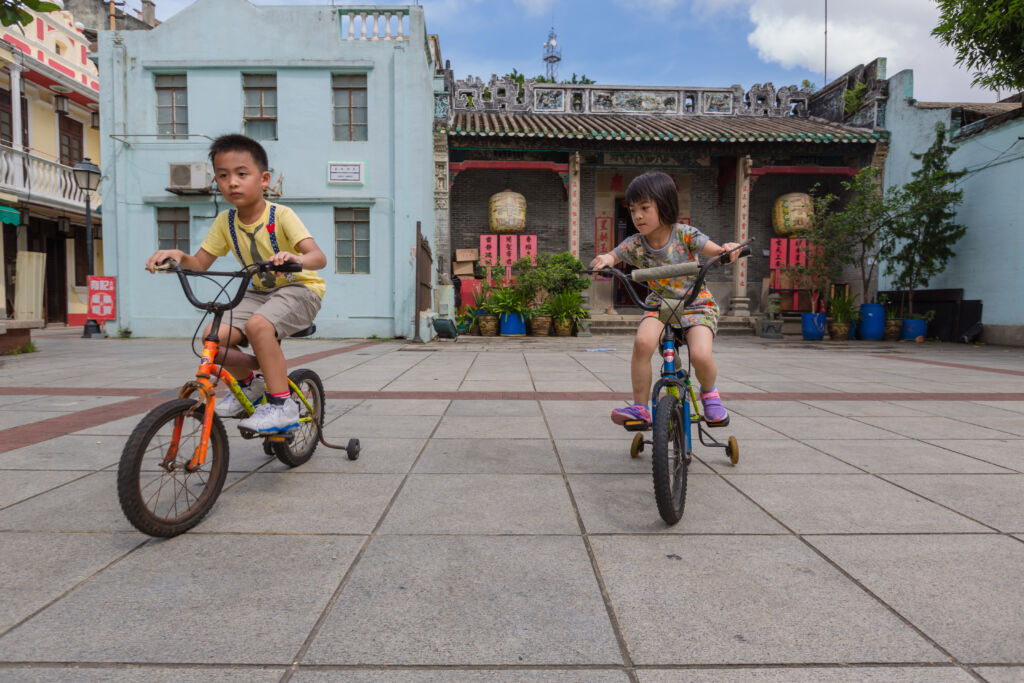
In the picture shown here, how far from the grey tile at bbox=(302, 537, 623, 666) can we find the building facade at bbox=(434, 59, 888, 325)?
12822 mm

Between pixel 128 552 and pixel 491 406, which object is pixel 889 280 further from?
pixel 128 552

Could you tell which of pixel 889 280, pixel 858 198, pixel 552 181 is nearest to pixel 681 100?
pixel 552 181

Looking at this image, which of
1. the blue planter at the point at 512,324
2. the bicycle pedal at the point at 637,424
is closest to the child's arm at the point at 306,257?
the bicycle pedal at the point at 637,424

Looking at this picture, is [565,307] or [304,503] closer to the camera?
[304,503]

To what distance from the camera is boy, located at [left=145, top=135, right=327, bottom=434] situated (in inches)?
101

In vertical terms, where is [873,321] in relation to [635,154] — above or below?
below

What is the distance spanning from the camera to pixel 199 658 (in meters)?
1.42

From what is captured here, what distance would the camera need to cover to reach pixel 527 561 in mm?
1952

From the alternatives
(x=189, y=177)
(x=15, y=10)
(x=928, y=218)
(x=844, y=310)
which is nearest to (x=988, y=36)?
(x=928, y=218)

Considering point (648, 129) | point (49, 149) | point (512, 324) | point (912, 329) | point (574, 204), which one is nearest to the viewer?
point (912, 329)

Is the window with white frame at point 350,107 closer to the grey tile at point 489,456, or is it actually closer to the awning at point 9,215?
the awning at point 9,215

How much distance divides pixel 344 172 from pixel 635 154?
7969mm

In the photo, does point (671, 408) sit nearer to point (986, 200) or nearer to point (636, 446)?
point (636, 446)

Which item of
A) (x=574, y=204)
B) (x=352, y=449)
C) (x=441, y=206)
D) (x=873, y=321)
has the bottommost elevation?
(x=352, y=449)
